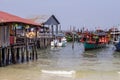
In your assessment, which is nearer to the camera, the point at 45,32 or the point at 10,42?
the point at 10,42

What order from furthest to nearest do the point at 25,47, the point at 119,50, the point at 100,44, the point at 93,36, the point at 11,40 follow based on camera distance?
the point at 100,44 → the point at 93,36 → the point at 119,50 → the point at 25,47 → the point at 11,40

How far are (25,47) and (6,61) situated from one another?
3.59 metres

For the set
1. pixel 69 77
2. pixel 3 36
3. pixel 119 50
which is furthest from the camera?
pixel 119 50

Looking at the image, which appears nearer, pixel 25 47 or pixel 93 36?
pixel 25 47

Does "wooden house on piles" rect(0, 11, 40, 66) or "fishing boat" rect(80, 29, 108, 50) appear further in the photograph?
"fishing boat" rect(80, 29, 108, 50)

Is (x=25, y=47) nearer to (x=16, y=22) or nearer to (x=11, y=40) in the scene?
(x=11, y=40)

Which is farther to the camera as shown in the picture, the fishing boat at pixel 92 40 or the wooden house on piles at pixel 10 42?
the fishing boat at pixel 92 40

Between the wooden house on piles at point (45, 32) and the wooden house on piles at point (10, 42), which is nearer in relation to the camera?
the wooden house on piles at point (10, 42)

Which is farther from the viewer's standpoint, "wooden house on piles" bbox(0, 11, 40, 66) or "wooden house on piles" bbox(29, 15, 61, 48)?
"wooden house on piles" bbox(29, 15, 61, 48)

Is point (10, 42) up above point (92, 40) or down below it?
above

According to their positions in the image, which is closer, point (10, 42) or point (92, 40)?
point (10, 42)

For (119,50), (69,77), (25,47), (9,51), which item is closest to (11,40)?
(9,51)

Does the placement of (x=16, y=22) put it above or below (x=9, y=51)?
above

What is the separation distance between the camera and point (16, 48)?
26359mm
